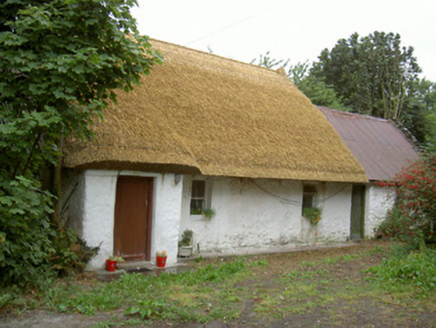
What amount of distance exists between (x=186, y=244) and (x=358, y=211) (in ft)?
25.6

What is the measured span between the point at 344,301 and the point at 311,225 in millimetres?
7304

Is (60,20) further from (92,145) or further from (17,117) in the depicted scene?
(92,145)

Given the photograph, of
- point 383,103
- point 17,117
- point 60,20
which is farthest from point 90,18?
point 383,103

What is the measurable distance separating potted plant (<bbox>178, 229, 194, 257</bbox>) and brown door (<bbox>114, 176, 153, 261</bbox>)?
100 centimetres

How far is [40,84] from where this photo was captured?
6.52 metres

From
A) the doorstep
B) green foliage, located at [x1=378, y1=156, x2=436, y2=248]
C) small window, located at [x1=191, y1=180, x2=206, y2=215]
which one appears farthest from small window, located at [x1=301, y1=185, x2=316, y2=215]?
the doorstep

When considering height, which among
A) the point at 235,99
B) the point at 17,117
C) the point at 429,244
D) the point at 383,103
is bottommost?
the point at 429,244

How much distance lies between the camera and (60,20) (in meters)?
6.73

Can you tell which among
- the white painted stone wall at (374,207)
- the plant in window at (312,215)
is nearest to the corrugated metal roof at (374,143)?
the white painted stone wall at (374,207)

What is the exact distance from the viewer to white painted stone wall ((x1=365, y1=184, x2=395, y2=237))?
15734 mm

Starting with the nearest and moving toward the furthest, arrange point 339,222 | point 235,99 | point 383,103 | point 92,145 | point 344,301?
point 344,301
point 92,145
point 235,99
point 339,222
point 383,103


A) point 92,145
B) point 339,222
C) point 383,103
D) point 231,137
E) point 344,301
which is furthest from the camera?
point 383,103

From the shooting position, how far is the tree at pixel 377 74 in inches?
1201

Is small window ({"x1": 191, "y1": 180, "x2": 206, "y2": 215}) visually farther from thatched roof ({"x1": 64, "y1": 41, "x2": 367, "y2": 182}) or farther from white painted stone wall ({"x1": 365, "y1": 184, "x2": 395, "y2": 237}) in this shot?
white painted stone wall ({"x1": 365, "y1": 184, "x2": 395, "y2": 237})
